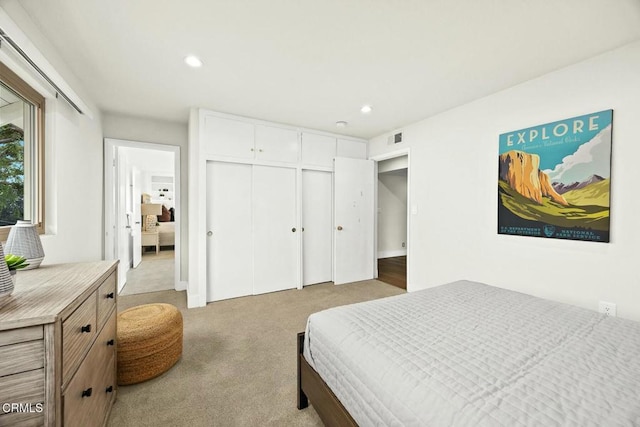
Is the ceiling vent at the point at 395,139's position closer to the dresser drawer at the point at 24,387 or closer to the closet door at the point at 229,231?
the closet door at the point at 229,231

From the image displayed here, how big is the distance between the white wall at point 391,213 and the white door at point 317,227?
241cm

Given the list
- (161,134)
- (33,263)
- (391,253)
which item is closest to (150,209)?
(161,134)

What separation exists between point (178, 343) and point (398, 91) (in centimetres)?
304

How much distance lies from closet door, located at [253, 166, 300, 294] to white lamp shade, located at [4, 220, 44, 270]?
7.38ft

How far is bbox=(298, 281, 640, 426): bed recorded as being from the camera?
824 millimetres

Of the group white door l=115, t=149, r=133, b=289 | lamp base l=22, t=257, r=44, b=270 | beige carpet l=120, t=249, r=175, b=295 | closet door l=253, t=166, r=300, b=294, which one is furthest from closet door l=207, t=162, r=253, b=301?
lamp base l=22, t=257, r=44, b=270

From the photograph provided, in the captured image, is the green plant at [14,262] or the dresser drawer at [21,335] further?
the green plant at [14,262]

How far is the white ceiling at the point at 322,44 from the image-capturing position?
158 cm

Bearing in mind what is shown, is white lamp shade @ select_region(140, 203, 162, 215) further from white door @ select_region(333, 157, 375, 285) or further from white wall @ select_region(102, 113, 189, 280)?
white door @ select_region(333, 157, 375, 285)

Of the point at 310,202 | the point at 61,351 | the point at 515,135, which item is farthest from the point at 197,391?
the point at 515,135

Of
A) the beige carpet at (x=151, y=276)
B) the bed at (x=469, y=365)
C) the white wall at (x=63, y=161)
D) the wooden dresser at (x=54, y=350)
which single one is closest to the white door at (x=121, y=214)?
the beige carpet at (x=151, y=276)

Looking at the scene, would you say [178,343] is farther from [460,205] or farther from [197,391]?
[460,205]

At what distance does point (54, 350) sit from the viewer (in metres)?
0.83

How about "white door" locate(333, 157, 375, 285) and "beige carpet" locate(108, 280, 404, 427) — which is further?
"white door" locate(333, 157, 375, 285)
